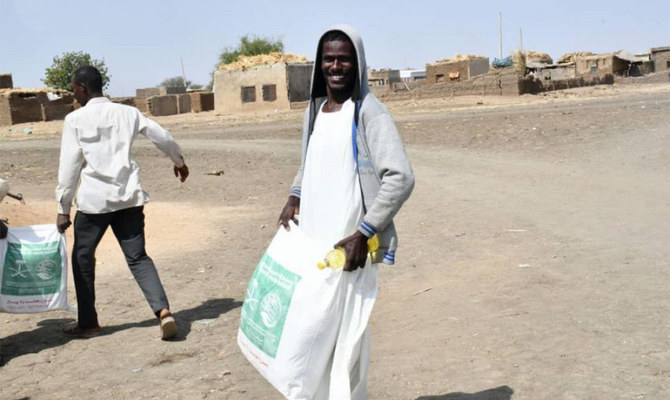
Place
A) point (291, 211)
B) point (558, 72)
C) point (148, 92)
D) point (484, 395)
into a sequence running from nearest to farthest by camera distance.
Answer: point (291, 211)
point (484, 395)
point (558, 72)
point (148, 92)

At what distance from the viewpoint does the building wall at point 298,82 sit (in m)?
33.4

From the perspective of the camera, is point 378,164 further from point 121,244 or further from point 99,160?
point 121,244

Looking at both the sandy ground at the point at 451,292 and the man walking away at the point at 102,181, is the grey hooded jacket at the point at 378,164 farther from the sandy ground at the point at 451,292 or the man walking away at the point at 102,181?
the man walking away at the point at 102,181

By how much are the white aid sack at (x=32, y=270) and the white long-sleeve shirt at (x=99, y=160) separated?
296mm

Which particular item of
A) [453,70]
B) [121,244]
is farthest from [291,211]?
[453,70]

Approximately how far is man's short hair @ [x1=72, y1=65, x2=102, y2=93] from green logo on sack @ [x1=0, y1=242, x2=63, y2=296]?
1023mm

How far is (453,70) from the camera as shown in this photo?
115ft

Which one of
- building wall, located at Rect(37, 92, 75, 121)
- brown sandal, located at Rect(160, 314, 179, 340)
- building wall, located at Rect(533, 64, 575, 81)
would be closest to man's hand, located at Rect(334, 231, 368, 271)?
brown sandal, located at Rect(160, 314, 179, 340)

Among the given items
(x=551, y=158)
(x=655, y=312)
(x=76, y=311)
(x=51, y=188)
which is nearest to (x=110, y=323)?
(x=76, y=311)

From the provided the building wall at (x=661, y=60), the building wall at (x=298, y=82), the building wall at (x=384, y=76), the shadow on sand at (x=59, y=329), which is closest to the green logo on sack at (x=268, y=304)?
the shadow on sand at (x=59, y=329)

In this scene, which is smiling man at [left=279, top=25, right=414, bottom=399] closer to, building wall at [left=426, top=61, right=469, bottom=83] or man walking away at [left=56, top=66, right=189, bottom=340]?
man walking away at [left=56, top=66, right=189, bottom=340]

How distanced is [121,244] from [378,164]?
2.70 metres

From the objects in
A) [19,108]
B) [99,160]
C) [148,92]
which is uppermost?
[148,92]

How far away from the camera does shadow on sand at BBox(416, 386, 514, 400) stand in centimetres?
366
